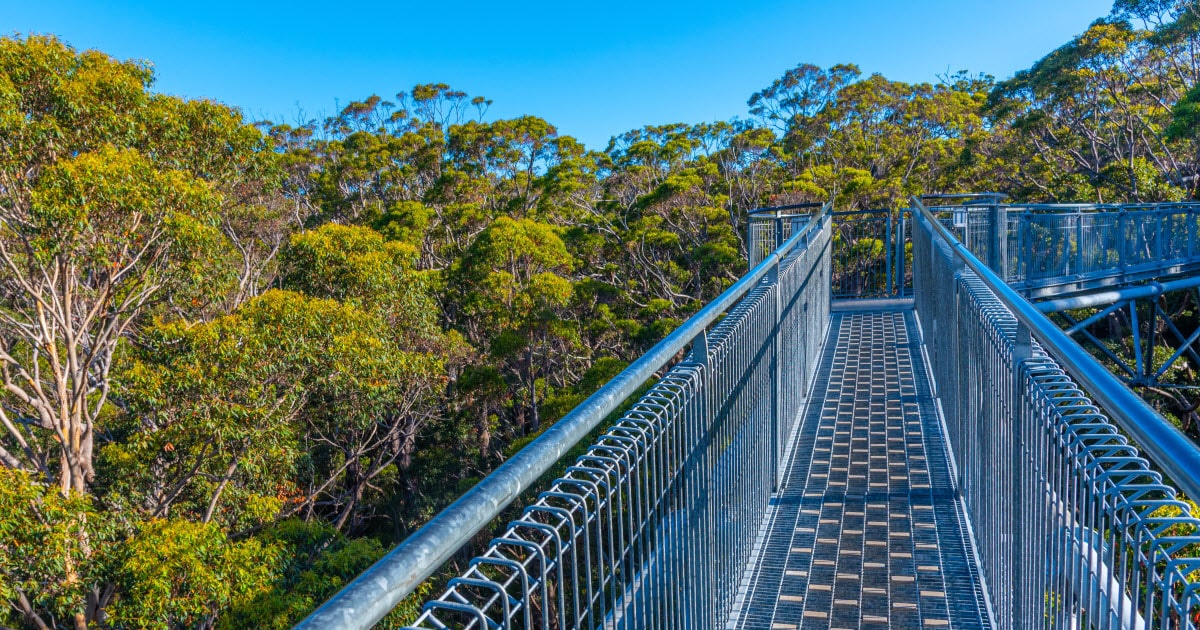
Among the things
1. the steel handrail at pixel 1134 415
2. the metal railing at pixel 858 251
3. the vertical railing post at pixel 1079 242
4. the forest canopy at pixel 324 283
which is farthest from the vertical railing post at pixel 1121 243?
the steel handrail at pixel 1134 415

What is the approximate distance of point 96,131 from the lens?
490 inches

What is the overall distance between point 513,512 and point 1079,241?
29.8ft

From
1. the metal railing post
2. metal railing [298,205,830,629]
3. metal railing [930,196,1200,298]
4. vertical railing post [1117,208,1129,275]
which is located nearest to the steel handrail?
metal railing [298,205,830,629]

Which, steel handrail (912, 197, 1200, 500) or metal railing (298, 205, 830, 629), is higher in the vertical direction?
steel handrail (912, 197, 1200, 500)

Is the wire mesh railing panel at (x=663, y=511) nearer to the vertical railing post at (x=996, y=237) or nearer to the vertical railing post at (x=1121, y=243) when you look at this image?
the vertical railing post at (x=996, y=237)

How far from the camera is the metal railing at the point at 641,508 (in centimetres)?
125

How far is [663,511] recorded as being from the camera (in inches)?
99.7

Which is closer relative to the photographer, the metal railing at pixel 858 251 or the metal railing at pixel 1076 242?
the metal railing at pixel 1076 242

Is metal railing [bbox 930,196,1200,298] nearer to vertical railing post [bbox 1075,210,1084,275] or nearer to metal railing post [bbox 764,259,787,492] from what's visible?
vertical railing post [bbox 1075,210,1084,275]

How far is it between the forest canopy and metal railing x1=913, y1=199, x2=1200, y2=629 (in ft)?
27.4

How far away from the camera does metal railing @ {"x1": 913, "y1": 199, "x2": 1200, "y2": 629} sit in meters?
1.52

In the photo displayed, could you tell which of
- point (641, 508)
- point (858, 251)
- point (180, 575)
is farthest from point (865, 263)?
point (641, 508)

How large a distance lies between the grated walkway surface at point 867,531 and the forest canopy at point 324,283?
6.77 m

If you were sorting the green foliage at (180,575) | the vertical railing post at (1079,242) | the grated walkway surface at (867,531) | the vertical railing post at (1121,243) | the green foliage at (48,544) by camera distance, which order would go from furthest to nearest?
the vertical railing post at (1121,243), the vertical railing post at (1079,242), the green foliage at (180,575), the green foliage at (48,544), the grated walkway surface at (867,531)
